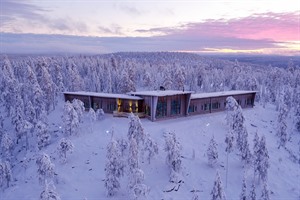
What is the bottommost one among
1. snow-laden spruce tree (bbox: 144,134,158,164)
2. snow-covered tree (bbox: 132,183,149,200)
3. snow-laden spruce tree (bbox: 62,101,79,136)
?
snow-covered tree (bbox: 132,183,149,200)

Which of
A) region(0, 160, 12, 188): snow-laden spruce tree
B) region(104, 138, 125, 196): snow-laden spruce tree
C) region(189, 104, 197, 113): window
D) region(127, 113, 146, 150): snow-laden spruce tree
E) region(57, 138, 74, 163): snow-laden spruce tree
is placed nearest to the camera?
region(104, 138, 125, 196): snow-laden spruce tree

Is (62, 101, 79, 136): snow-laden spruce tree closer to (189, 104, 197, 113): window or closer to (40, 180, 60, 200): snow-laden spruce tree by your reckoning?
(40, 180, 60, 200): snow-laden spruce tree

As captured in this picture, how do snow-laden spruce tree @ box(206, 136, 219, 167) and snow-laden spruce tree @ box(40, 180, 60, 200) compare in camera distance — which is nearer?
snow-laden spruce tree @ box(40, 180, 60, 200)

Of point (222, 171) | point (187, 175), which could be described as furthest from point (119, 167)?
point (222, 171)

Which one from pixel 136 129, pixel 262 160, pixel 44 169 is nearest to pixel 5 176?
pixel 44 169

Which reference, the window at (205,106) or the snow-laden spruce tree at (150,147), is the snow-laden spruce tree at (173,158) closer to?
the snow-laden spruce tree at (150,147)

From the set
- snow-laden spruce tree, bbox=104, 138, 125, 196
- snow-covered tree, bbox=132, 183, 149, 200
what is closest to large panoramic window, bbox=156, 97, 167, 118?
snow-laden spruce tree, bbox=104, 138, 125, 196

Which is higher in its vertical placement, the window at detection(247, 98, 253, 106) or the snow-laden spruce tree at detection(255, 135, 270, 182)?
the window at detection(247, 98, 253, 106)

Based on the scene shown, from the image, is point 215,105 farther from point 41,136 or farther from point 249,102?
point 41,136
